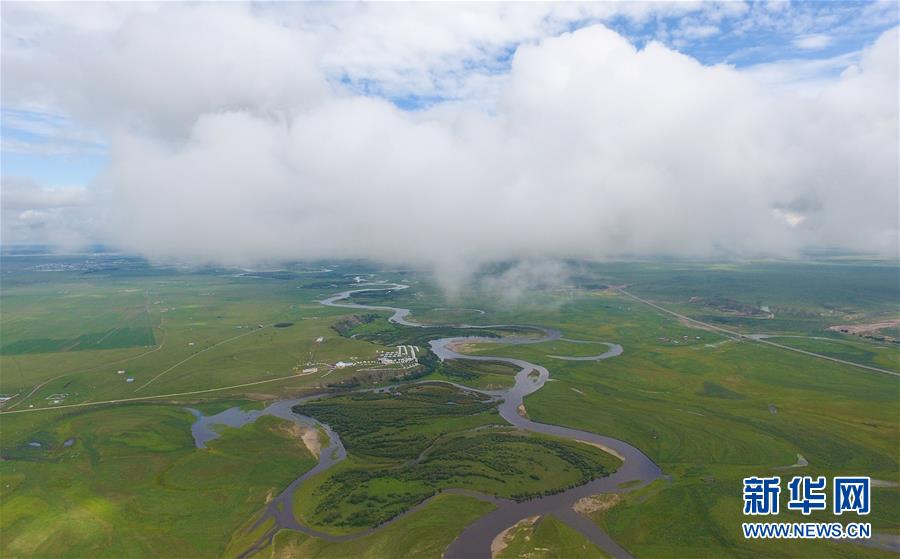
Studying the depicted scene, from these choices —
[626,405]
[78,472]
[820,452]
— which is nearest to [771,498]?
A: [820,452]

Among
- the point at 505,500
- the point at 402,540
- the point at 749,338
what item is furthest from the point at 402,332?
the point at 749,338

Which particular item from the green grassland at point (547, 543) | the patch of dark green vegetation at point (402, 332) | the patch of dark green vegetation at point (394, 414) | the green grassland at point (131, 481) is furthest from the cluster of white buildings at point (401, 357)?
the green grassland at point (547, 543)

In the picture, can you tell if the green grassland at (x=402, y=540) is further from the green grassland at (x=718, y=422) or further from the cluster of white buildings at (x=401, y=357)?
the cluster of white buildings at (x=401, y=357)

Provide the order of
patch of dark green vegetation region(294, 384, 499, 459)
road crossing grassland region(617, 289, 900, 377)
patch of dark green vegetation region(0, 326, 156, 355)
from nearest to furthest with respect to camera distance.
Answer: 1. patch of dark green vegetation region(294, 384, 499, 459)
2. road crossing grassland region(617, 289, 900, 377)
3. patch of dark green vegetation region(0, 326, 156, 355)

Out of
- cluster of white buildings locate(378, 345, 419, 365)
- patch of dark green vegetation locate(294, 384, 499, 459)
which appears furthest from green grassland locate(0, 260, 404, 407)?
patch of dark green vegetation locate(294, 384, 499, 459)

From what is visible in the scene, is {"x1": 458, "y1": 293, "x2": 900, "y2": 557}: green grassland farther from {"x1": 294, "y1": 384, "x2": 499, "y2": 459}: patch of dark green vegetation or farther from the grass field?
{"x1": 294, "y1": 384, "x2": 499, "y2": 459}: patch of dark green vegetation

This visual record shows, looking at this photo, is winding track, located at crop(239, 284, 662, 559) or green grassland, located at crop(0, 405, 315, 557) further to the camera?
green grassland, located at crop(0, 405, 315, 557)
